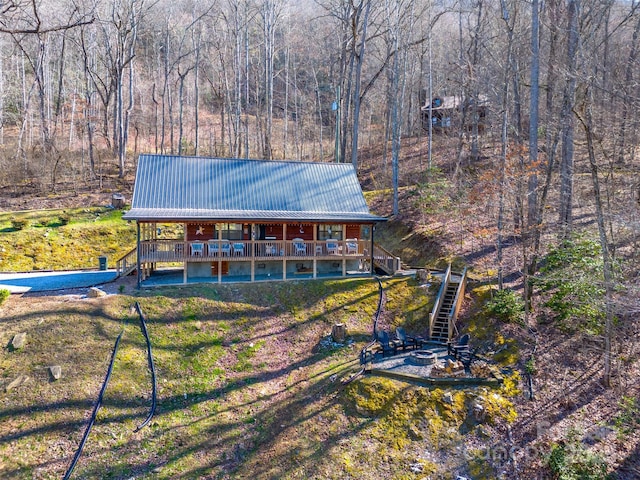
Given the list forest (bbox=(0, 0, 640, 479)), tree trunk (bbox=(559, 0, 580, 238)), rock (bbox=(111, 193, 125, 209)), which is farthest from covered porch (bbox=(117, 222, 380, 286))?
tree trunk (bbox=(559, 0, 580, 238))

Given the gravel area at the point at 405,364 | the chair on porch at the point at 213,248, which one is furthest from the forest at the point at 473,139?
the chair on porch at the point at 213,248

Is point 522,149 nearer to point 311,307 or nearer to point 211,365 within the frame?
point 311,307

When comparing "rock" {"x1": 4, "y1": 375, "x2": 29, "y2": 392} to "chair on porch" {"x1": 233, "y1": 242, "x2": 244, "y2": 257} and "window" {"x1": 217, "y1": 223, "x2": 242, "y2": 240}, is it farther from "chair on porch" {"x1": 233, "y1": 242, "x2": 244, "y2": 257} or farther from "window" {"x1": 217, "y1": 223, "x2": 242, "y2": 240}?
"window" {"x1": 217, "y1": 223, "x2": 242, "y2": 240}

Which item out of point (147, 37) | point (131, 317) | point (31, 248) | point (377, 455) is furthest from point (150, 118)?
point (377, 455)

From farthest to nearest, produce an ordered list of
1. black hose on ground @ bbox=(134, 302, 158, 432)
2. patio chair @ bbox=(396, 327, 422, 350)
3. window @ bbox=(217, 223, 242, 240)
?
window @ bbox=(217, 223, 242, 240) < patio chair @ bbox=(396, 327, 422, 350) < black hose on ground @ bbox=(134, 302, 158, 432)

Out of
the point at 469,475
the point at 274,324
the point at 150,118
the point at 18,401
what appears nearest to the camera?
the point at 469,475

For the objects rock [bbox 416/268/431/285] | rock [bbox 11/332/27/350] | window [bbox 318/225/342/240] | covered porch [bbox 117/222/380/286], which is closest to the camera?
rock [bbox 11/332/27/350]
